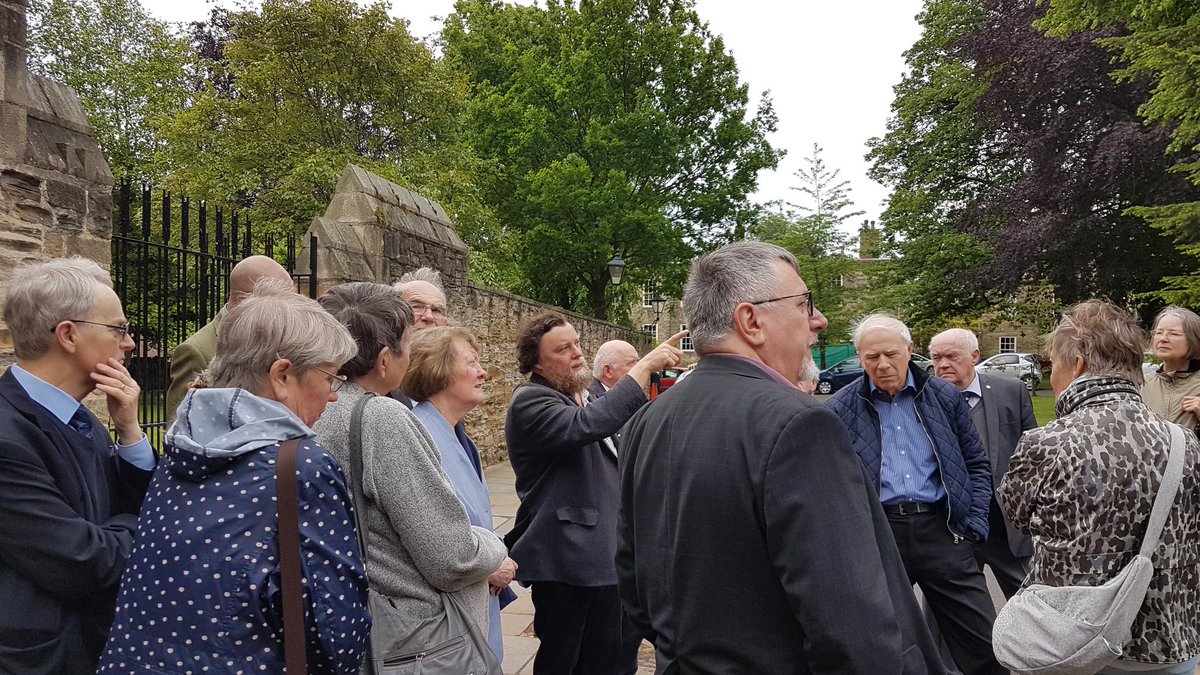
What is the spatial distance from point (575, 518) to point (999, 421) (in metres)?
2.51

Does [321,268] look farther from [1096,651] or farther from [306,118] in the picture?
[306,118]

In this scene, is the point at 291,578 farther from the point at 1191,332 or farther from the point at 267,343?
the point at 1191,332

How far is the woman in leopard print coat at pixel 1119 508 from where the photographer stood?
2.55m

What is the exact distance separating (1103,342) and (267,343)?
8.66 feet

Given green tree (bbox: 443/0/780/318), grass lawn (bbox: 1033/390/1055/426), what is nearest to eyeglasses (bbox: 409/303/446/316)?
grass lawn (bbox: 1033/390/1055/426)

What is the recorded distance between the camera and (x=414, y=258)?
8.02 metres

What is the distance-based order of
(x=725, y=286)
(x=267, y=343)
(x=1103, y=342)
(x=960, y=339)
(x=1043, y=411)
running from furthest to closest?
(x=1043, y=411) → (x=960, y=339) → (x=1103, y=342) → (x=725, y=286) → (x=267, y=343)

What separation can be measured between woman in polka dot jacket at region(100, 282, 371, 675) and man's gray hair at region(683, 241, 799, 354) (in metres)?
0.92

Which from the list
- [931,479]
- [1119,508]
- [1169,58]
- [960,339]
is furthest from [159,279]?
[1169,58]

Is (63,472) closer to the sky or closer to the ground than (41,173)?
closer to the ground

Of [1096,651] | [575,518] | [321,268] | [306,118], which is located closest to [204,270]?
[321,268]

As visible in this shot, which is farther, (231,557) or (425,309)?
(425,309)

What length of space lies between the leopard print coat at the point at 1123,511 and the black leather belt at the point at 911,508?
91 centimetres

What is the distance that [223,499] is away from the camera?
5.54 feet
